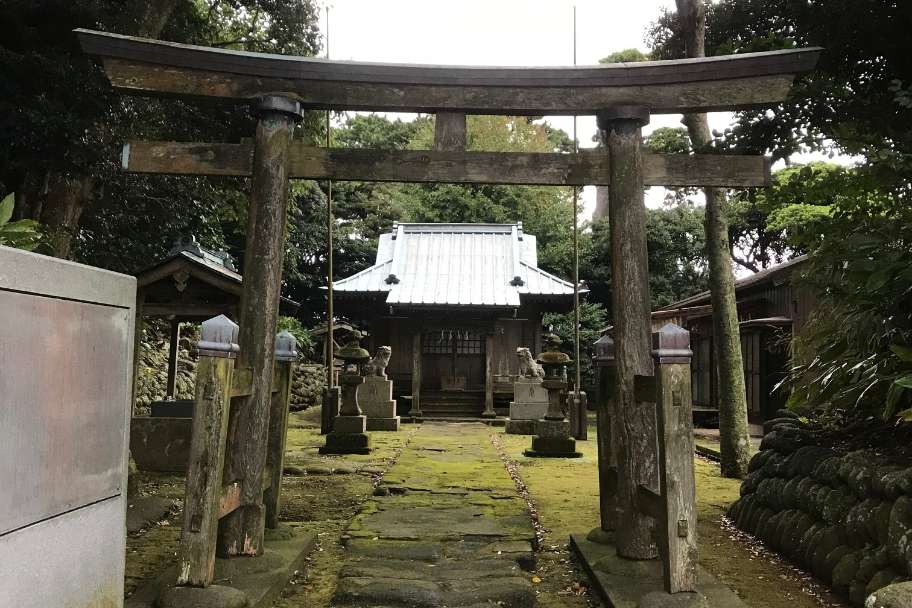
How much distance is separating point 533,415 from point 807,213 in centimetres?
750

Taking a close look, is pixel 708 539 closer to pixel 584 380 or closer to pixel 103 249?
pixel 103 249

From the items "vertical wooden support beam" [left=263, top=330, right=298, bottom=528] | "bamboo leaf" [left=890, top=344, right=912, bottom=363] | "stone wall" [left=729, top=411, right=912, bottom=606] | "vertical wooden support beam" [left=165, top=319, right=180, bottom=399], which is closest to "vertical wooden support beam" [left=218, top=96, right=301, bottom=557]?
"vertical wooden support beam" [left=263, top=330, right=298, bottom=528]

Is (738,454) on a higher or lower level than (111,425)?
lower

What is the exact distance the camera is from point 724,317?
27.4ft

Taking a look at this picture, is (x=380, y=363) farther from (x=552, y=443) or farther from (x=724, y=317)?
(x=724, y=317)

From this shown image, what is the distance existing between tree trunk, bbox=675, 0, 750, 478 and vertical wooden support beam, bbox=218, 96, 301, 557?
5.44 meters

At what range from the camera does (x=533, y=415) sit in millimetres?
16344

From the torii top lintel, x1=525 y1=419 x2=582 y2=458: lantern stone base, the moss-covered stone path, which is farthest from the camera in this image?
x1=525 y1=419 x2=582 y2=458: lantern stone base

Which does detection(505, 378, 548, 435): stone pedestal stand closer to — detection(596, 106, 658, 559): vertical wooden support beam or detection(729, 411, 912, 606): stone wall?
detection(729, 411, 912, 606): stone wall

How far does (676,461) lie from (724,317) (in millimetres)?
5226

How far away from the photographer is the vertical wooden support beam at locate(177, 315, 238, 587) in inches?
145

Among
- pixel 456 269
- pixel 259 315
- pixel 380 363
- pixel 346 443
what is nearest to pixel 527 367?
pixel 380 363

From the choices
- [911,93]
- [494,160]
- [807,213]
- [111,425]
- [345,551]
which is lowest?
[345,551]

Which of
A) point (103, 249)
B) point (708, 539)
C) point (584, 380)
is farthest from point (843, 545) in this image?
point (584, 380)
